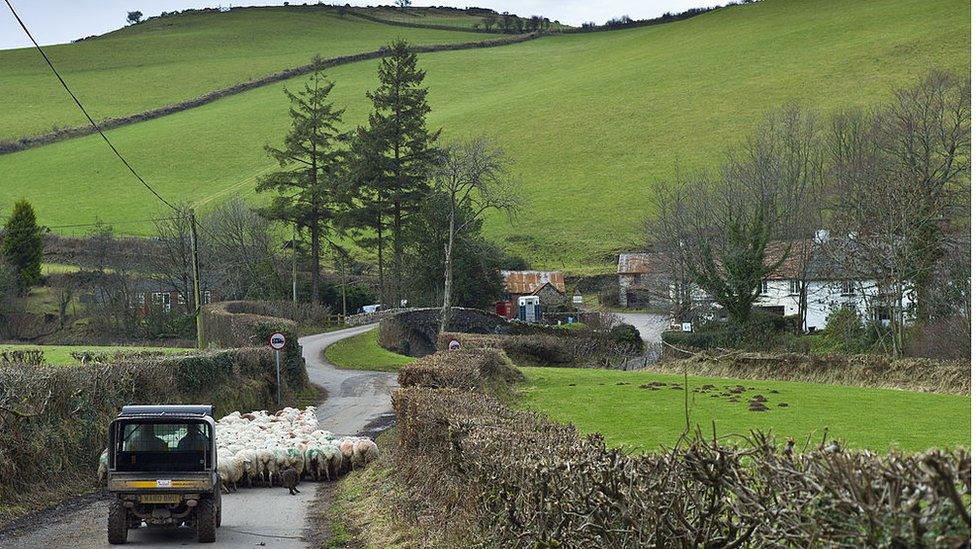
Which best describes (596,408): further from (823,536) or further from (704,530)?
(823,536)

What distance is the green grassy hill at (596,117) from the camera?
105625mm

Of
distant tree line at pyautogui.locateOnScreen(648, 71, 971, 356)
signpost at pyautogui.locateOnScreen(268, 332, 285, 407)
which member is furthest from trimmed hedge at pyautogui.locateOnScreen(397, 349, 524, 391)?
distant tree line at pyautogui.locateOnScreen(648, 71, 971, 356)

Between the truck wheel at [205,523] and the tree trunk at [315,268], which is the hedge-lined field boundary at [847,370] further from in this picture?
the tree trunk at [315,268]

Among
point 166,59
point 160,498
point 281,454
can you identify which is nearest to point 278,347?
point 281,454

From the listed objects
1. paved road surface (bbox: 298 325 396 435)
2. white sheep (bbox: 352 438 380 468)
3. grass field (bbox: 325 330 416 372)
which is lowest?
grass field (bbox: 325 330 416 372)

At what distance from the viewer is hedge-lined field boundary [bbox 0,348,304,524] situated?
849 inches

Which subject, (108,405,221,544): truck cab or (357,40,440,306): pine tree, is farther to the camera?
(357,40,440,306): pine tree

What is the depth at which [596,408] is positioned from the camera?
29.6 meters

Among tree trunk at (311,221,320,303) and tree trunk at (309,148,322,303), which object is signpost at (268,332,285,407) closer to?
tree trunk at (309,148,322,303)

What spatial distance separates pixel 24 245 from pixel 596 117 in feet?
210

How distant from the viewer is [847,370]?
38969mm

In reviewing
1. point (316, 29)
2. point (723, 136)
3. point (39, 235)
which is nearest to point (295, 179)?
point (39, 235)

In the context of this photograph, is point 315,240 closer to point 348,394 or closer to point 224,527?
point 348,394

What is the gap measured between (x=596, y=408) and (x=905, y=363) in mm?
13151
